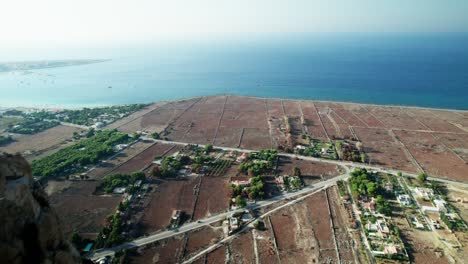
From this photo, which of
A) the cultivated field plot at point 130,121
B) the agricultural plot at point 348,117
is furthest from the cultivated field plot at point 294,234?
the cultivated field plot at point 130,121

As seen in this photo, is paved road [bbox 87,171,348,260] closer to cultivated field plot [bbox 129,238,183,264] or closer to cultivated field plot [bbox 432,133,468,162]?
cultivated field plot [bbox 129,238,183,264]

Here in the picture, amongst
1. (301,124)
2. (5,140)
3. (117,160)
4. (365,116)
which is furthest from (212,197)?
(5,140)

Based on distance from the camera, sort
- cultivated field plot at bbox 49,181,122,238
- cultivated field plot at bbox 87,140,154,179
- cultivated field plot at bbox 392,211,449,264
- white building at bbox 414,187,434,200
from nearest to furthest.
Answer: cultivated field plot at bbox 392,211,449,264, cultivated field plot at bbox 49,181,122,238, white building at bbox 414,187,434,200, cultivated field plot at bbox 87,140,154,179

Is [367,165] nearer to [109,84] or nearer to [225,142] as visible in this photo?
[225,142]

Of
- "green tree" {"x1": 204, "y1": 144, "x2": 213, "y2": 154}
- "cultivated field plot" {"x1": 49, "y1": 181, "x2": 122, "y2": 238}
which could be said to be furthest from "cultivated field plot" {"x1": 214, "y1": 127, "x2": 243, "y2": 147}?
"cultivated field plot" {"x1": 49, "y1": 181, "x2": 122, "y2": 238}

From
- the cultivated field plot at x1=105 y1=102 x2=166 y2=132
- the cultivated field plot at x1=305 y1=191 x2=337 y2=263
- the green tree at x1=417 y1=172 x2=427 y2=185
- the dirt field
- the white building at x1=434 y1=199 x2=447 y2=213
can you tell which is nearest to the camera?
the cultivated field plot at x1=305 y1=191 x2=337 y2=263

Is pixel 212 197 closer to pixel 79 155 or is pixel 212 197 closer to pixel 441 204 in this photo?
pixel 79 155
